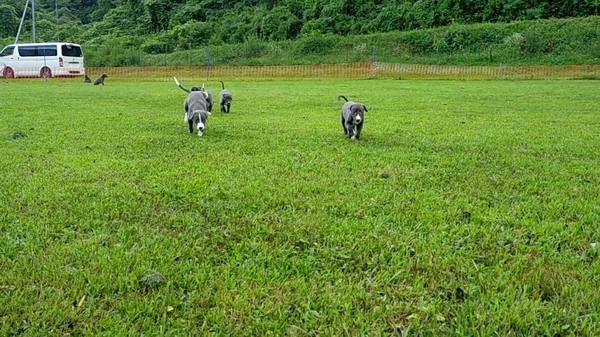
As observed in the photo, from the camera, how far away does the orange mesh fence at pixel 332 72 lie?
2934 centimetres

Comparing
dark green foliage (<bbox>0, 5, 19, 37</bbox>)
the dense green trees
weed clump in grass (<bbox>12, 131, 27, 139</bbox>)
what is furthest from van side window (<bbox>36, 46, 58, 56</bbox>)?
dark green foliage (<bbox>0, 5, 19, 37</bbox>)

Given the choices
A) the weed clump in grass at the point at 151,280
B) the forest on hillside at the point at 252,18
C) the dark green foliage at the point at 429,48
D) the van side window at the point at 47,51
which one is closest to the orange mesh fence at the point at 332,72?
the van side window at the point at 47,51

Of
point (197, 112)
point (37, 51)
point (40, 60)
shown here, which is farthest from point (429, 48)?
point (197, 112)

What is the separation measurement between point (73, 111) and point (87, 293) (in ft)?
29.6

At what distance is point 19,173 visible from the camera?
4305 mm

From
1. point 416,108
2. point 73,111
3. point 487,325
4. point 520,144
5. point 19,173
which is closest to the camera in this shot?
point 487,325

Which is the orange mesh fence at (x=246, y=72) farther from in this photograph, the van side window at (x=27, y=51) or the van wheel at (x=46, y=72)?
the van side window at (x=27, y=51)

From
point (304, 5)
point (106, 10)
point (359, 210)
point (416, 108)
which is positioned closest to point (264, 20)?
→ point (304, 5)

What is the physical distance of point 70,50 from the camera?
3122cm

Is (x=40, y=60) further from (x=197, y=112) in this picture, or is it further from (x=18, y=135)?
(x=197, y=112)

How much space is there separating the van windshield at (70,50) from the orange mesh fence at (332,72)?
3.94 ft

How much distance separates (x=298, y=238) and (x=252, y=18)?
51925mm

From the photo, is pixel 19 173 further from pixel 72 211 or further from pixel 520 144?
pixel 520 144

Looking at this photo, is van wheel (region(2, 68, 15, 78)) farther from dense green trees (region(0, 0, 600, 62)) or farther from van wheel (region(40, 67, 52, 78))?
dense green trees (region(0, 0, 600, 62))
